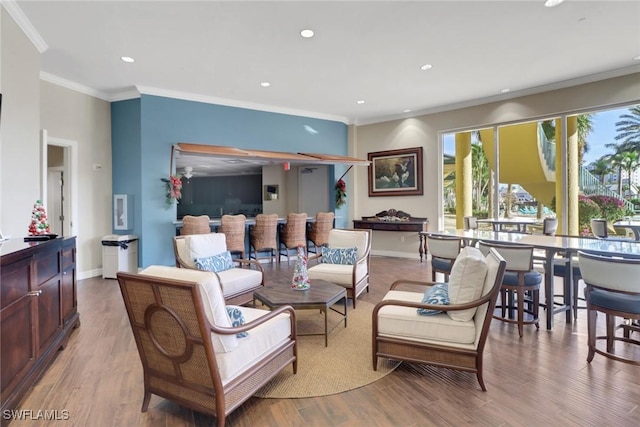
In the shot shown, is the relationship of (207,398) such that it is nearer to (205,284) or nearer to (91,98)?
(205,284)

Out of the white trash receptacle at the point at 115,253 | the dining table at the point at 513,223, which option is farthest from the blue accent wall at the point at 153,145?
the dining table at the point at 513,223

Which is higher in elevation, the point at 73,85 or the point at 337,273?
the point at 73,85

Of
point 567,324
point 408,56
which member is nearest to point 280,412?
point 567,324

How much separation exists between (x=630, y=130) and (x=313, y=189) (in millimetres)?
6218

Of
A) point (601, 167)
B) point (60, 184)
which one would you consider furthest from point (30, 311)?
point (601, 167)

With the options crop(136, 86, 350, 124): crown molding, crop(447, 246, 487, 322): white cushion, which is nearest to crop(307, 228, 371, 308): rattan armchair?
crop(447, 246, 487, 322): white cushion

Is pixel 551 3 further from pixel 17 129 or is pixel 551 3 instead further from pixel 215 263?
pixel 17 129

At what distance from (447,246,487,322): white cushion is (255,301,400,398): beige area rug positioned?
726 millimetres

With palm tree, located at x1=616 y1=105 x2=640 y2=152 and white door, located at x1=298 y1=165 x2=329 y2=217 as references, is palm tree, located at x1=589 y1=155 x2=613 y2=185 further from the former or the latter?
white door, located at x1=298 y1=165 x2=329 y2=217

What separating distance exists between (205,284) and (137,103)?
205 inches

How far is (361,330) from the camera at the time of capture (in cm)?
332

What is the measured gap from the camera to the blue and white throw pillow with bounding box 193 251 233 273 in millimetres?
3749

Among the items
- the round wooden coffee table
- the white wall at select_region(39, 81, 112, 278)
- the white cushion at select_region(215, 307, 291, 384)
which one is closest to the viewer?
the white cushion at select_region(215, 307, 291, 384)

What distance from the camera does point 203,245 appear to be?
3.92 m
